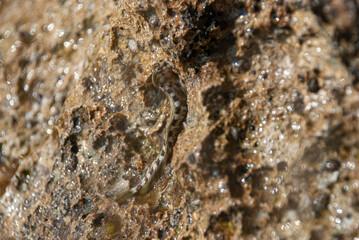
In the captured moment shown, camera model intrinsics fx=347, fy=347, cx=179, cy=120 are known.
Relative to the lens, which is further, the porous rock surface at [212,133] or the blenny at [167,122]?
the blenny at [167,122]

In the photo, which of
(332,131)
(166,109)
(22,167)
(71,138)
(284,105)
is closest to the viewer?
(332,131)

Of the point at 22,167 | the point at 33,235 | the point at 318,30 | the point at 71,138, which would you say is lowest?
the point at 33,235

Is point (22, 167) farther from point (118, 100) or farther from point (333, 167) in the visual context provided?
point (333, 167)

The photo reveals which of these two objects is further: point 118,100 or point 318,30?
point 118,100

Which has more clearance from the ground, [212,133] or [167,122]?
[212,133]

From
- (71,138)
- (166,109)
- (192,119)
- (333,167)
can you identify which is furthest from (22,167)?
(333,167)

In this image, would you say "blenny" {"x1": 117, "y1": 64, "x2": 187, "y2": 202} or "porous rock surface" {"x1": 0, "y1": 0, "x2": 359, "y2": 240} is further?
"blenny" {"x1": 117, "y1": 64, "x2": 187, "y2": 202}

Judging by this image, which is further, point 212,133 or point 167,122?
point 167,122

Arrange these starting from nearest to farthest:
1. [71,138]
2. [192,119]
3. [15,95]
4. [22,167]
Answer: [192,119] → [71,138] → [22,167] → [15,95]
